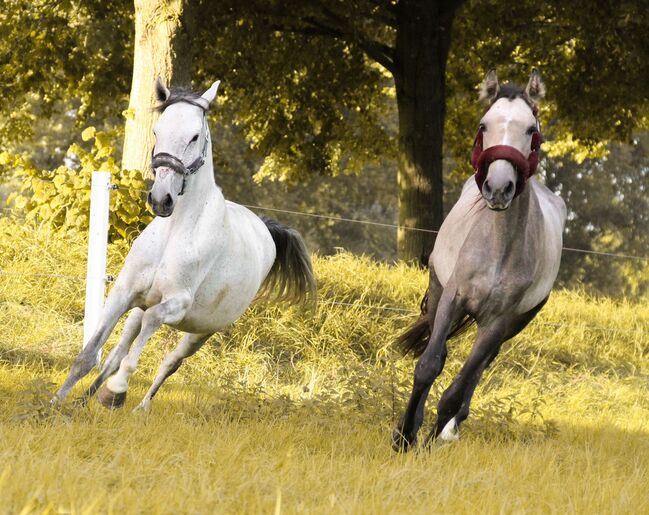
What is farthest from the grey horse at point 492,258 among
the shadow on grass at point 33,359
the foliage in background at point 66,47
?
the foliage in background at point 66,47

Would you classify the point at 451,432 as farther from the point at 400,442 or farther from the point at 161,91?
the point at 161,91

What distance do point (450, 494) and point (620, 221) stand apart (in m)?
35.5

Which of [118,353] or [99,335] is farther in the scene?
[118,353]

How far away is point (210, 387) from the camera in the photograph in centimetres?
845

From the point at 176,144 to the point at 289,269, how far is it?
2.16 metres

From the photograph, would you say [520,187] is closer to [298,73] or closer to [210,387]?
[210,387]

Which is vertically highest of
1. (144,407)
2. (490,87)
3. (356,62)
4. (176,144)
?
(356,62)

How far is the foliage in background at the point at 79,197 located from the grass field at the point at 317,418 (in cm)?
28

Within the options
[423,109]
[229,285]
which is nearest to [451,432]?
[229,285]

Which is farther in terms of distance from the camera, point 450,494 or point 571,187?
point 571,187

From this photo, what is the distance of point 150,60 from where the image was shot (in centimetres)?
1134

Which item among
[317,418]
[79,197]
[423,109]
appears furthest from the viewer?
[423,109]

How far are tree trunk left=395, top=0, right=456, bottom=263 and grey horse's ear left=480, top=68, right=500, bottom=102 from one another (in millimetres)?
9502

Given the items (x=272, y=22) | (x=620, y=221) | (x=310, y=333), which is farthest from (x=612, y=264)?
(x=310, y=333)
